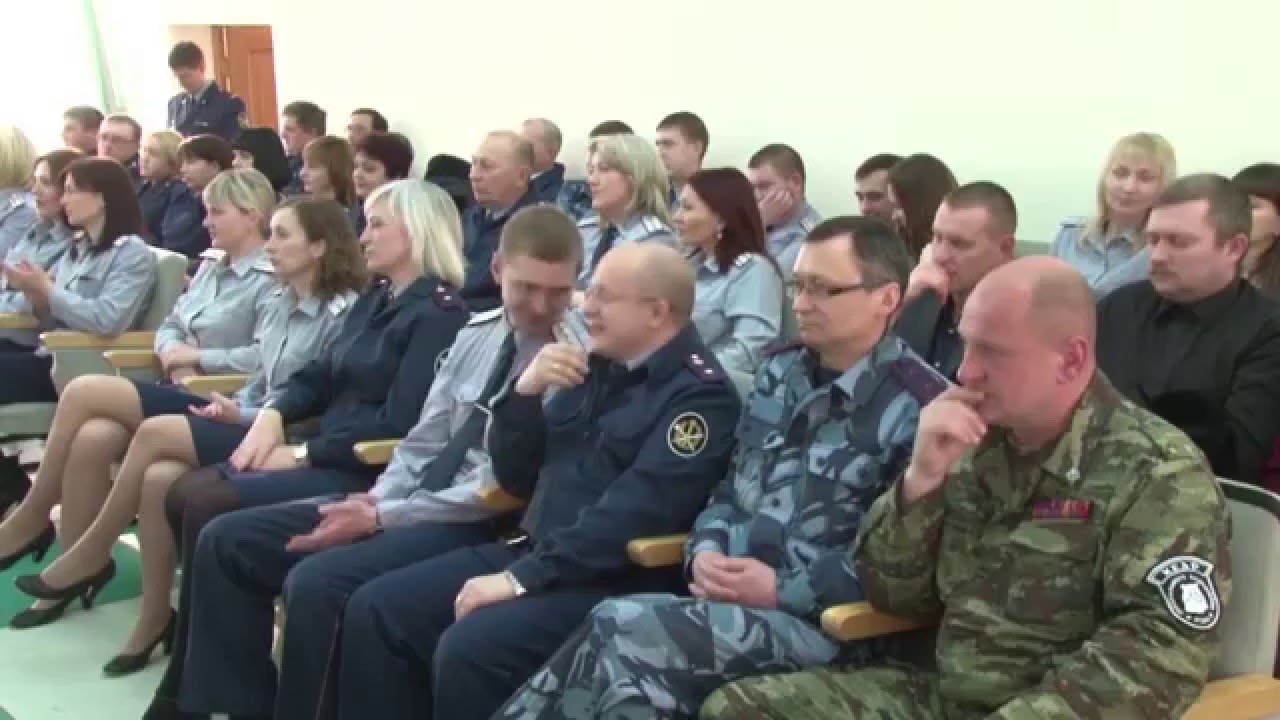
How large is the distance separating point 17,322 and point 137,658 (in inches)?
73.4

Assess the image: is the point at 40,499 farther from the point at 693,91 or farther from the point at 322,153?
the point at 693,91

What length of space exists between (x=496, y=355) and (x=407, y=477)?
362 millimetres

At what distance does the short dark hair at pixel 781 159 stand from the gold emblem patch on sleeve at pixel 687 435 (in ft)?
8.32

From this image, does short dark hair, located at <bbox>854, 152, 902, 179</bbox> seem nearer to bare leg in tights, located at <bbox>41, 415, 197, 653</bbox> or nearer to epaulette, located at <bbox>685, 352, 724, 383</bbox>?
epaulette, located at <bbox>685, 352, 724, 383</bbox>

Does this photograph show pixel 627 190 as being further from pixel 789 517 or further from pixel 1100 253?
pixel 789 517

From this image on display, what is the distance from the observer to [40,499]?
4055mm

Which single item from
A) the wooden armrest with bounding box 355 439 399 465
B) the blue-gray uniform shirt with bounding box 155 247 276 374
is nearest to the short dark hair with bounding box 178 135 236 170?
the blue-gray uniform shirt with bounding box 155 247 276 374

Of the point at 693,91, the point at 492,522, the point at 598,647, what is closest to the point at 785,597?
the point at 598,647

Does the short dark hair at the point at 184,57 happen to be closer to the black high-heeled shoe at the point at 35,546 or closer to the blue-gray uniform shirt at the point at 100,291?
the blue-gray uniform shirt at the point at 100,291

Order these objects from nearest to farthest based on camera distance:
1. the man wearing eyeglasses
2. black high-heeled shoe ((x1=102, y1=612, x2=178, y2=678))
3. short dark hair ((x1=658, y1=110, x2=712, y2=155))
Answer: the man wearing eyeglasses < black high-heeled shoe ((x1=102, y1=612, x2=178, y2=678)) < short dark hair ((x1=658, y1=110, x2=712, y2=155))

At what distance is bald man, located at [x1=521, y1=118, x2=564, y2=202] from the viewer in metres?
6.11

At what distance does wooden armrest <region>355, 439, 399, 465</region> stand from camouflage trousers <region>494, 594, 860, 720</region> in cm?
117

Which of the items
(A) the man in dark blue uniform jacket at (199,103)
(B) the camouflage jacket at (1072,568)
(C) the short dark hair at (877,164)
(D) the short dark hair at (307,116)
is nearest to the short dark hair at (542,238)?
(B) the camouflage jacket at (1072,568)

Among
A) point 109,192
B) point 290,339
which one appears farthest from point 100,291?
point 290,339
